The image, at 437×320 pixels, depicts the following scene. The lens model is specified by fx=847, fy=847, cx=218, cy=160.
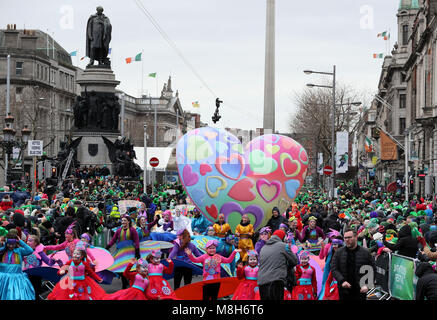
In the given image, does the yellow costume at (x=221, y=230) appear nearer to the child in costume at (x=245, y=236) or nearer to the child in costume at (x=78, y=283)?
the child in costume at (x=245, y=236)

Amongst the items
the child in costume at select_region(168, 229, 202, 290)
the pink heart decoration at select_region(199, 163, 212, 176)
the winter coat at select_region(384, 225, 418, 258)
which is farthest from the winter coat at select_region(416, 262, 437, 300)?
the pink heart decoration at select_region(199, 163, 212, 176)

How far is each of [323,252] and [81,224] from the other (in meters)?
6.44

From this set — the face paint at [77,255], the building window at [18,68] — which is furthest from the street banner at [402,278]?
the building window at [18,68]

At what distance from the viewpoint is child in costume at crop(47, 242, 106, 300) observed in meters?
11.5

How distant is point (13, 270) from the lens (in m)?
12.2


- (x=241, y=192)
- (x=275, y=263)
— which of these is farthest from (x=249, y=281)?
(x=241, y=192)

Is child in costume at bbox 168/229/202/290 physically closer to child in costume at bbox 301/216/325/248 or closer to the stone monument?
child in costume at bbox 301/216/325/248

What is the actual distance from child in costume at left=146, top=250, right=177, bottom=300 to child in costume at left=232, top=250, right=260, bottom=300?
97cm

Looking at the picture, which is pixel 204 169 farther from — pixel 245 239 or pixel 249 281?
pixel 249 281

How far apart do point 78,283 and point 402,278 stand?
5357 millimetres

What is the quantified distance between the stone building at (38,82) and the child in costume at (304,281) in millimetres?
60850
